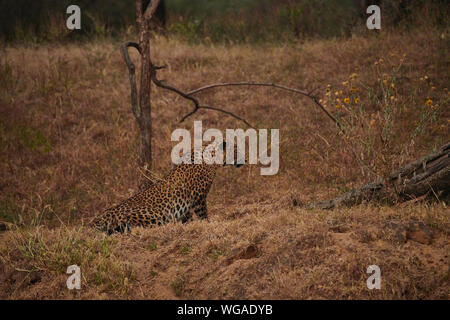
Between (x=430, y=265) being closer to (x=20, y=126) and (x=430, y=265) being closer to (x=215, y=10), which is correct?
(x=20, y=126)

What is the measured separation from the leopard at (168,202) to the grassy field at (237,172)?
0.38 metres

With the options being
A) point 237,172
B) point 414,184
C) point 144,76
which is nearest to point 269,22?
point 237,172

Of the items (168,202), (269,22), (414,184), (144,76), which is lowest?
(168,202)

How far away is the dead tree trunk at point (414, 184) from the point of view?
5531mm

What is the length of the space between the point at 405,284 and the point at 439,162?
6.56 feet

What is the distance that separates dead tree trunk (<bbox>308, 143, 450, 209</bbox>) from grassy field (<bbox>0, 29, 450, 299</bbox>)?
0.16 meters

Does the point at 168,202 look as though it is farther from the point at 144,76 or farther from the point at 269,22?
the point at 269,22

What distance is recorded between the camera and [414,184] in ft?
18.7

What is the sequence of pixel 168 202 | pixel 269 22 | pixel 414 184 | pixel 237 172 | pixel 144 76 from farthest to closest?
pixel 269 22, pixel 237 172, pixel 144 76, pixel 168 202, pixel 414 184

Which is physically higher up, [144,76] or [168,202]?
[144,76]

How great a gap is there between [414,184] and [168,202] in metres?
2.91

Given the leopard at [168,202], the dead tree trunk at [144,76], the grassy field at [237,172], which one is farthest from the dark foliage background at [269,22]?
the leopard at [168,202]

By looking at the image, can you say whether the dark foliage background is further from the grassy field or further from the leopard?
the leopard

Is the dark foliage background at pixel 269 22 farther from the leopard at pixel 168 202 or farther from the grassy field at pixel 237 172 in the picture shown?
the leopard at pixel 168 202
